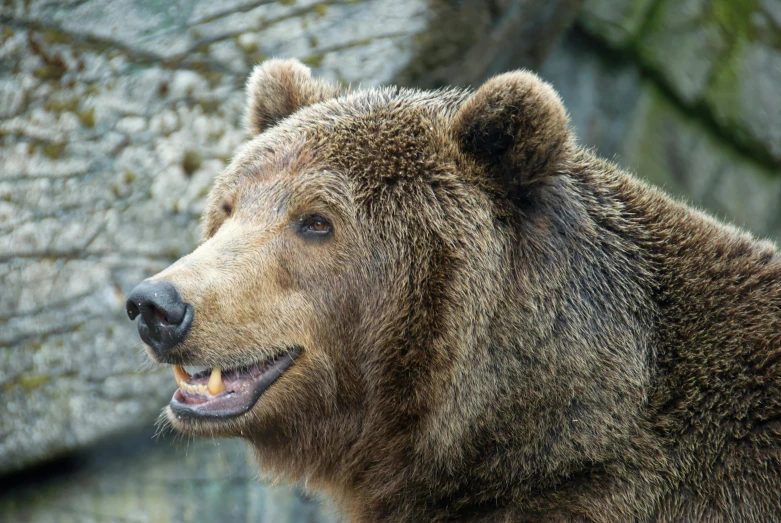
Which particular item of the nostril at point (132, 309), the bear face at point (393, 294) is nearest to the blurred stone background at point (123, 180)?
the bear face at point (393, 294)

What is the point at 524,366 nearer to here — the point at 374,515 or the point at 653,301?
the point at 653,301

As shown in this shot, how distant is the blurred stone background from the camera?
21.2 ft

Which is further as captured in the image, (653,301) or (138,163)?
(138,163)

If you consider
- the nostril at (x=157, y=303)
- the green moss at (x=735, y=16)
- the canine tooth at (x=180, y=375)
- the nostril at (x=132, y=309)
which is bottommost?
the canine tooth at (x=180, y=375)

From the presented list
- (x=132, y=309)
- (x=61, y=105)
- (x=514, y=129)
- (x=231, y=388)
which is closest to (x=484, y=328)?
(x=514, y=129)

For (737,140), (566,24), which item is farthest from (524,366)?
(737,140)

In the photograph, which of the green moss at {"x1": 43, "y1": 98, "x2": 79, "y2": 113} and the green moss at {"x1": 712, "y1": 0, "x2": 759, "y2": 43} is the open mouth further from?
the green moss at {"x1": 712, "y1": 0, "x2": 759, "y2": 43}

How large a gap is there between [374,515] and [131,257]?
11.4 feet

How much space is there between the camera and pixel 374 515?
13.5 feet

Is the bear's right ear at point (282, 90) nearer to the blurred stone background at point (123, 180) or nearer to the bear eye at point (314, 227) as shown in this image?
the bear eye at point (314, 227)

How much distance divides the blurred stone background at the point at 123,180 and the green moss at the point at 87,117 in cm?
1

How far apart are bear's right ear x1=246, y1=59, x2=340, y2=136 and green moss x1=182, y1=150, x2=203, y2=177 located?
6.84ft

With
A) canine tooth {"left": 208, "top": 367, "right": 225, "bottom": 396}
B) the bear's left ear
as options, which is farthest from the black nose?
the bear's left ear

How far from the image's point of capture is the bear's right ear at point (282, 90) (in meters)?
4.70
